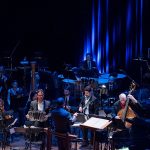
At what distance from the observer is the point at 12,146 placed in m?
14.2

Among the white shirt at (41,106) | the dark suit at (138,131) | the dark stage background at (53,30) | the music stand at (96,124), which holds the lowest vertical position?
the dark suit at (138,131)

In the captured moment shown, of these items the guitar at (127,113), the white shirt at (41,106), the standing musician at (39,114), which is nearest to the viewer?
the guitar at (127,113)

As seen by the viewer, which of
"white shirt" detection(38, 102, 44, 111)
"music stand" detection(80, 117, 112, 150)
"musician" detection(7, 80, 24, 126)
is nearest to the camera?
"music stand" detection(80, 117, 112, 150)

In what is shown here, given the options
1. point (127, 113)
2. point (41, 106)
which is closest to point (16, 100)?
point (41, 106)

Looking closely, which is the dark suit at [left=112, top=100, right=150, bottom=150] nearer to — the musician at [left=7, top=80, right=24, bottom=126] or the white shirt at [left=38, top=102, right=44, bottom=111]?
the white shirt at [left=38, top=102, right=44, bottom=111]

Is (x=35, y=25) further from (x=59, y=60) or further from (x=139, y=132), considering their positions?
(x=139, y=132)

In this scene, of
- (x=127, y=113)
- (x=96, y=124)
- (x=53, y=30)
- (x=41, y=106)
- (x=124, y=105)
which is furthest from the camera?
(x=53, y=30)

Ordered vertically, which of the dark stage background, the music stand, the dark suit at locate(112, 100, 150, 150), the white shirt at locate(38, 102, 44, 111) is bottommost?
the dark suit at locate(112, 100, 150, 150)

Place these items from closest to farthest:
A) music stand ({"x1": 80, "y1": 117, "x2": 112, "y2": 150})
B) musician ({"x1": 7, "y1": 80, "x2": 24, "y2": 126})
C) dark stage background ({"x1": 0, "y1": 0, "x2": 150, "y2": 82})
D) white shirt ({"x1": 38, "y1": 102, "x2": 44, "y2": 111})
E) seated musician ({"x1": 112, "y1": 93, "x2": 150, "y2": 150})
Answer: music stand ({"x1": 80, "y1": 117, "x2": 112, "y2": 150}) → seated musician ({"x1": 112, "y1": 93, "x2": 150, "y2": 150}) → white shirt ({"x1": 38, "y1": 102, "x2": 44, "y2": 111}) → musician ({"x1": 7, "y1": 80, "x2": 24, "y2": 126}) → dark stage background ({"x1": 0, "y1": 0, "x2": 150, "y2": 82})

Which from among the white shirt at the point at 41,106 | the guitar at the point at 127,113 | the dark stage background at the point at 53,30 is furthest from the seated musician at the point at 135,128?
the dark stage background at the point at 53,30

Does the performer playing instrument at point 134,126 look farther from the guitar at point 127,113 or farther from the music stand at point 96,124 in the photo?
the music stand at point 96,124

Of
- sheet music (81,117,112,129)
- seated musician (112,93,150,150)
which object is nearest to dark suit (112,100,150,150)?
seated musician (112,93,150,150)

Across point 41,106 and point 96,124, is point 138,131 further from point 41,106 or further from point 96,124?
point 41,106

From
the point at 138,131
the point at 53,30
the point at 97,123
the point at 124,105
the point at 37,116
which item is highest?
the point at 53,30
